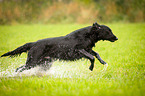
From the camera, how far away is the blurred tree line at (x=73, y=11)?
52.5ft

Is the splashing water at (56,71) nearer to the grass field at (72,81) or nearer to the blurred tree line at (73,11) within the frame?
the grass field at (72,81)

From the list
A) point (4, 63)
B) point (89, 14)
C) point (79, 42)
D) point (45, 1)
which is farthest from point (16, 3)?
point (79, 42)

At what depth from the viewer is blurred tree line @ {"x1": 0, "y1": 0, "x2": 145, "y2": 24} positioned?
16016 mm

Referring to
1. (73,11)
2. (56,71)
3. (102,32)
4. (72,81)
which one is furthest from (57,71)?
(73,11)

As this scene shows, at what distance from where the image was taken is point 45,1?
20172mm

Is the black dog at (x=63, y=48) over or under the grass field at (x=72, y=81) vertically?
over

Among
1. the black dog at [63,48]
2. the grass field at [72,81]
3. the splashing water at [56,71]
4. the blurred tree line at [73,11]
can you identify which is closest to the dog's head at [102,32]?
the black dog at [63,48]

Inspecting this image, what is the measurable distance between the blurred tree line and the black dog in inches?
497

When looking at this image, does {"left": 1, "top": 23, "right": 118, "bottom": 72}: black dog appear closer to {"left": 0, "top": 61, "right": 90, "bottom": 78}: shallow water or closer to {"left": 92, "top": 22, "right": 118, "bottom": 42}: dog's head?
{"left": 92, "top": 22, "right": 118, "bottom": 42}: dog's head

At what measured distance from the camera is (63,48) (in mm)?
3270

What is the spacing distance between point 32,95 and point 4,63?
247 cm

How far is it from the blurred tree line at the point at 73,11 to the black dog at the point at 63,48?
12617mm

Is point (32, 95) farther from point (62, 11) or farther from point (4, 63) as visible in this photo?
point (62, 11)

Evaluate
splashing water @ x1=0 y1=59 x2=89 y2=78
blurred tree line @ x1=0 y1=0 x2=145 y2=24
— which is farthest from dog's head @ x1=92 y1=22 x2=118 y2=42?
blurred tree line @ x1=0 y1=0 x2=145 y2=24
